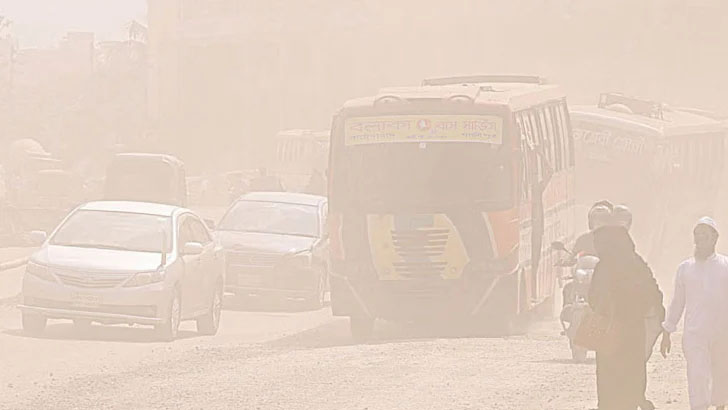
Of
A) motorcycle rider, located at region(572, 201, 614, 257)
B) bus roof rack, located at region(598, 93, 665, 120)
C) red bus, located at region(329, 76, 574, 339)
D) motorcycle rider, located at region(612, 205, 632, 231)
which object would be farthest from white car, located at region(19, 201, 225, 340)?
bus roof rack, located at region(598, 93, 665, 120)

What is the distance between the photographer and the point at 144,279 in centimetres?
2052

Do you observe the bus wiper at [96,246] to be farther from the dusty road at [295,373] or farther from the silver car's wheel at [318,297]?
the silver car's wheel at [318,297]

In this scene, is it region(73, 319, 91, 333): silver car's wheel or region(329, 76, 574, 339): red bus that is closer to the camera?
region(329, 76, 574, 339): red bus

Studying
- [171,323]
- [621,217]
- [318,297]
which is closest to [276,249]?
[318,297]

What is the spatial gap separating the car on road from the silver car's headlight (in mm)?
6715

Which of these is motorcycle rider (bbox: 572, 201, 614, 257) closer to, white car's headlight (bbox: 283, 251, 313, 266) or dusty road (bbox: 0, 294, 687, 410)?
dusty road (bbox: 0, 294, 687, 410)

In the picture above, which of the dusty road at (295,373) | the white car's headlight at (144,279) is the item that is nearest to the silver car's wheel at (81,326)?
the dusty road at (295,373)

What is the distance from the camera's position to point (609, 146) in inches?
1441

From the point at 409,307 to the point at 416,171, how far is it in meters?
1.62

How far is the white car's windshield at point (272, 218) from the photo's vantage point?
28.2 m

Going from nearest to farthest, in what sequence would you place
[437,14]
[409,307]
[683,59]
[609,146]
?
[409,307]
[609,146]
[683,59]
[437,14]

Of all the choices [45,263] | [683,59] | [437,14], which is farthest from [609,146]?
[437,14]

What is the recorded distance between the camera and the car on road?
27.1 meters

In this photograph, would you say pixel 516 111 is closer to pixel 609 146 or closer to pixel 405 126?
pixel 405 126
